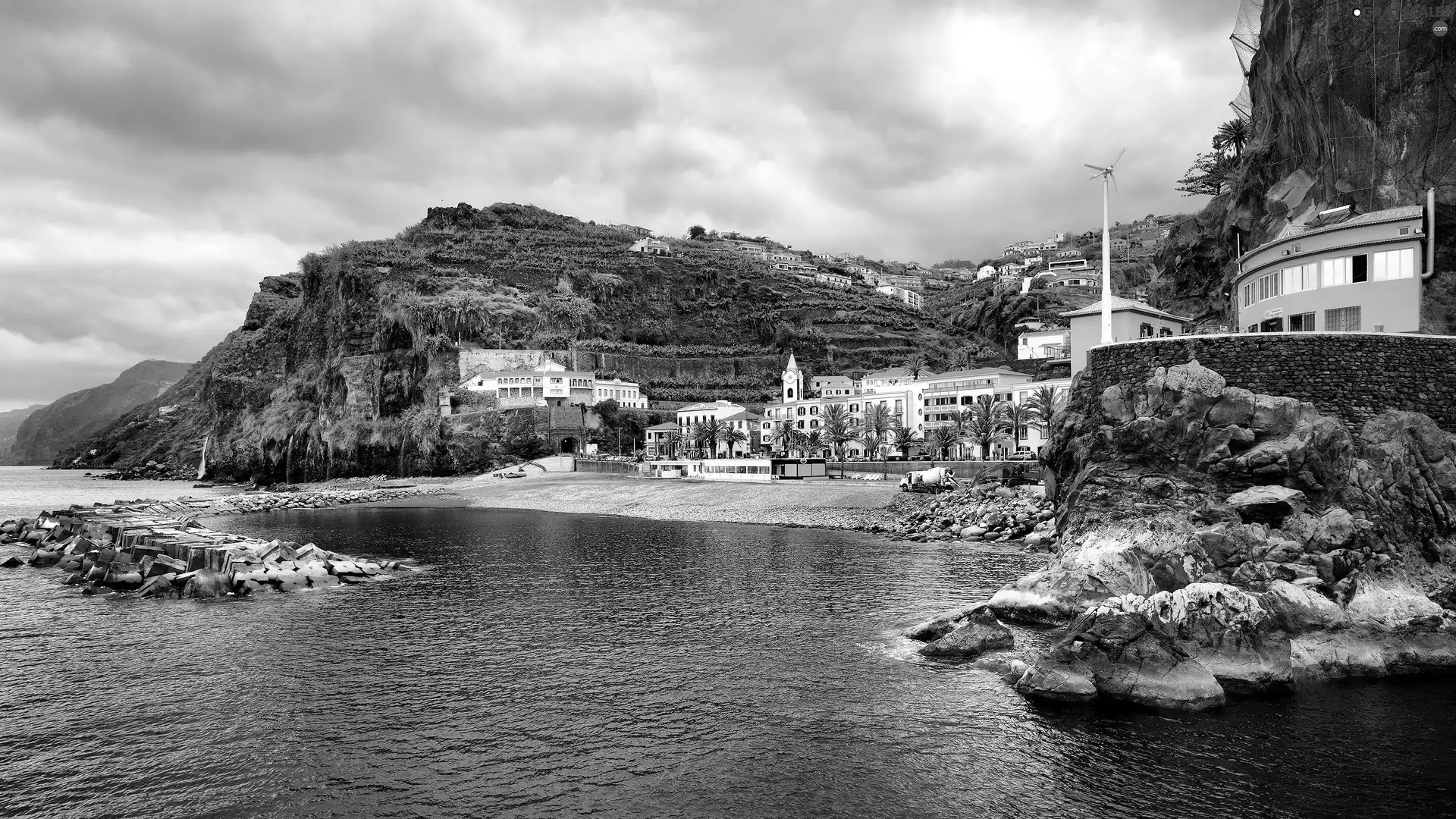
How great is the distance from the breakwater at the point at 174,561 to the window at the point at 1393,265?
43.2 metres

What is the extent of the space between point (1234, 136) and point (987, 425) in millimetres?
31146

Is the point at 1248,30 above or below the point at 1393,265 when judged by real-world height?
above

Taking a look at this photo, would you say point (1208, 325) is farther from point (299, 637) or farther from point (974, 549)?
point (299, 637)

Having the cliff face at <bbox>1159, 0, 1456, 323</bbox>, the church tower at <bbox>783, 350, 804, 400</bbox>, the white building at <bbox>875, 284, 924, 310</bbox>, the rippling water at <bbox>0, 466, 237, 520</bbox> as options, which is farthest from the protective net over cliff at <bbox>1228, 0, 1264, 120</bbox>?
the white building at <bbox>875, 284, 924, 310</bbox>

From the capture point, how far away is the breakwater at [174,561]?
31.6m

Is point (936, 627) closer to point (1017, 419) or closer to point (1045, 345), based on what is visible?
point (1017, 419)

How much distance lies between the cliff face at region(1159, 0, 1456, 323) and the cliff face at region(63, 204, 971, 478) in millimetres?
78420

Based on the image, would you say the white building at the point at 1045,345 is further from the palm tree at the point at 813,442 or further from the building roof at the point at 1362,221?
the building roof at the point at 1362,221

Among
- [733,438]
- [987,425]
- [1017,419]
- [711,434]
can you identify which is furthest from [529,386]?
[1017,419]

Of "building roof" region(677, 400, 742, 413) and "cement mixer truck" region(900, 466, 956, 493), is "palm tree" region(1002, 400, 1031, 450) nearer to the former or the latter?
"cement mixer truck" region(900, 466, 956, 493)

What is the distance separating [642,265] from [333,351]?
53.0m

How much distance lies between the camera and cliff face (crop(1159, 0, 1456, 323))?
1489 inches

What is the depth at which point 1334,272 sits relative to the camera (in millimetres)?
33500

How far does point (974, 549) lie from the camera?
124ft
